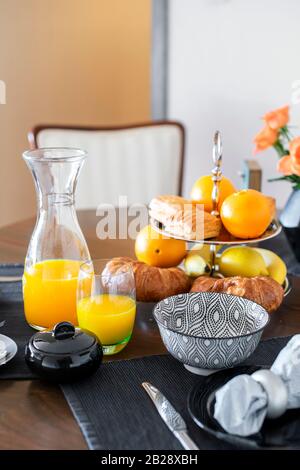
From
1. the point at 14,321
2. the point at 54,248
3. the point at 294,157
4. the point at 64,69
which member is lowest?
the point at 14,321

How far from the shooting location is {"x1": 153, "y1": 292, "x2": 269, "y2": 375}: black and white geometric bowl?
0.87 metres

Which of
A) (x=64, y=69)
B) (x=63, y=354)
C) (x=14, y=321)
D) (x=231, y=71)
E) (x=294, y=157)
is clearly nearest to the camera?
(x=63, y=354)

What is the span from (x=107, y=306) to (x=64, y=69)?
1938mm

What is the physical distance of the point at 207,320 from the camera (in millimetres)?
977

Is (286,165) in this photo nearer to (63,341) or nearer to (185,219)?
(185,219)

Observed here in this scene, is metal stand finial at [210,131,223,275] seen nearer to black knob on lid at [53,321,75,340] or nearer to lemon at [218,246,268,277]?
lemon at [218,246,268,277]

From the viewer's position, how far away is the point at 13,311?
112 centimetres

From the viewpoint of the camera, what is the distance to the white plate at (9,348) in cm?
90

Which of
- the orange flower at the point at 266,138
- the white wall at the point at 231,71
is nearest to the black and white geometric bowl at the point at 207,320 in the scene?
the orange flower at the point at 266,138

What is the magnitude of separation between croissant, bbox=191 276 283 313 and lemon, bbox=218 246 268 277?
7 centimetres

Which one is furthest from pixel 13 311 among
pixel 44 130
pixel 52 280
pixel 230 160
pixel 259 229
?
pixel 230 160

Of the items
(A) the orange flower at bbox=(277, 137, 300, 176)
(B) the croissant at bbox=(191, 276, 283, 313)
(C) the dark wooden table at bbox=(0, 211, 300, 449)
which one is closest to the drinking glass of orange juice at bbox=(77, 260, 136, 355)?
(C) the dark wooden table at bbox=(0, 211, 300, 449)

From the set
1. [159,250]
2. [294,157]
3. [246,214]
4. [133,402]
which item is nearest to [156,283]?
[159,250]

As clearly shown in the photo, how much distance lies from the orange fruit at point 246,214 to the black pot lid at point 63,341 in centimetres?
34
